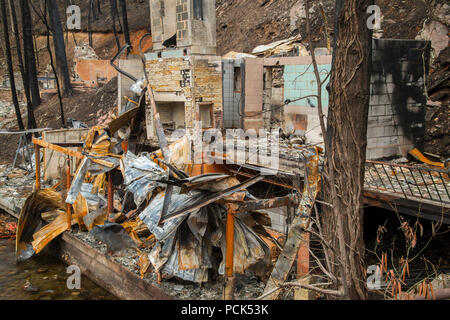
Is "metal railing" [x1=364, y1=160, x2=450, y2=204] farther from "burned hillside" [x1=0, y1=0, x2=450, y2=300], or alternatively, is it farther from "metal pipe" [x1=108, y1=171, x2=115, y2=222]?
"metal pipe" [x1=108, y1=171, x2=115, y2=222]

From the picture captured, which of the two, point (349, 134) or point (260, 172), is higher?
point (349, 134)

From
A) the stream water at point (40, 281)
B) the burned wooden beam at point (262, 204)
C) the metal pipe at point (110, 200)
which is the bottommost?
the stream water at point (40, 281)

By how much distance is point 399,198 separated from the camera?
317 inches

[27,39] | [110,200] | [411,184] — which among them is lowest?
[110,200]

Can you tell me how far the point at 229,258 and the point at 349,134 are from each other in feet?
Result: 9.18

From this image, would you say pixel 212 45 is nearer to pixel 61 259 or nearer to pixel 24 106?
pixel 61 259

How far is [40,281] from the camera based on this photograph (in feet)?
30.1

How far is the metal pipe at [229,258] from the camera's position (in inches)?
234

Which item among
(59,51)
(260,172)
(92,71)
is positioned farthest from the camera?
(92,71)

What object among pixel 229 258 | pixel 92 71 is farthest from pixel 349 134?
pixel 92 71

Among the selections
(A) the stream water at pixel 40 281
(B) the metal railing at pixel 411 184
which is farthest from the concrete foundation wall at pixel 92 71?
(B) the metal railing at pixel 411 184

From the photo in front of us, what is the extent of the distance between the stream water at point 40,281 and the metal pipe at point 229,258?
10.8ft

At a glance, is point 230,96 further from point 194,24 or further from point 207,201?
point 207,201

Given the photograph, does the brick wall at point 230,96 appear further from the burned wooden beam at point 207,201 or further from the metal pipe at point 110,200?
the burned wooden beam at point 207,201
